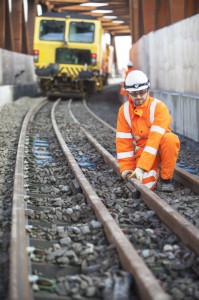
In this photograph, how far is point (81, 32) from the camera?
23.3 meters

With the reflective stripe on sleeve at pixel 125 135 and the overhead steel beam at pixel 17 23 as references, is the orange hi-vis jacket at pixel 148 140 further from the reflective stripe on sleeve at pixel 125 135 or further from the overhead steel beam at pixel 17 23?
the overhead steel beam at pixel 17 23

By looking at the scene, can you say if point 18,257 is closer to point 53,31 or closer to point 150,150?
point 150,150

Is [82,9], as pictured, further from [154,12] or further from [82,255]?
[82,255]

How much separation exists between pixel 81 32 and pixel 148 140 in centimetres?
1796

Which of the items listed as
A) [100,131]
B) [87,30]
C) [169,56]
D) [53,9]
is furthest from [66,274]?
[53,9]

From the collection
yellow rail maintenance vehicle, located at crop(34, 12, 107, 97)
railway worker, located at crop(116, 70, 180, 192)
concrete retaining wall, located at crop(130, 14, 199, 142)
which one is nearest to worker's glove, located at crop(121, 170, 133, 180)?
railway worker, located at crop(116, 70, 180, 192)

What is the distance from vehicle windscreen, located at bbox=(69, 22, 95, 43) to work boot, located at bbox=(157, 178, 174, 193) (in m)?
17.2

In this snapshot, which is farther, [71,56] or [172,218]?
[71,56]

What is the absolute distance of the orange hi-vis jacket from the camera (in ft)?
19.6

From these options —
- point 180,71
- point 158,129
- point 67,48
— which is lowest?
point 158,129

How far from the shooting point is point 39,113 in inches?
691

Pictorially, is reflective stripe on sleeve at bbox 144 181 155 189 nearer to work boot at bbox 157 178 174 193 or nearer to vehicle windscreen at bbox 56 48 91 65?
work boot at bbox 157 178 174 193

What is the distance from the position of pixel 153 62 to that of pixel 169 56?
2.50 m

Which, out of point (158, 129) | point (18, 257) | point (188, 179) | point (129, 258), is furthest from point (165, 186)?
point (18, 257)
